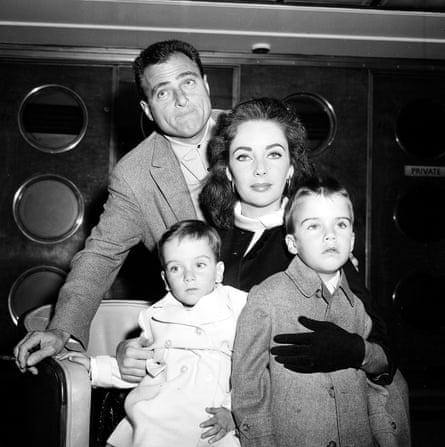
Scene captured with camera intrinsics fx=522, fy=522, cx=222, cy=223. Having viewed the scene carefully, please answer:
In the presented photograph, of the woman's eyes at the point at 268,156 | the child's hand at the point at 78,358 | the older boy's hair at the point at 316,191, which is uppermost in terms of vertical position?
the woman's eyes at the point at 268,156

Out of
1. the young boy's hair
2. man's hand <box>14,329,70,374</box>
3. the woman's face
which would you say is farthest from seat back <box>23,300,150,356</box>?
the woman's face

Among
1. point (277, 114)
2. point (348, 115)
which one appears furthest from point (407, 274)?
point (277, 114)

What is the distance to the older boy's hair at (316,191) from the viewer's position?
60.7 inches

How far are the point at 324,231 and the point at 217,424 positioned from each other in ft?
2.05

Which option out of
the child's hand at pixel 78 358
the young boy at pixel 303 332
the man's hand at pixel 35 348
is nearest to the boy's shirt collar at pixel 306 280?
the young boy at pixel 303 332

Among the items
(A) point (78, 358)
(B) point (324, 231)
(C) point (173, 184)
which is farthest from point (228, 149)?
(A) point (78, 358)

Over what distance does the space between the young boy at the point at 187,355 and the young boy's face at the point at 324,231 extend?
263 millimetres

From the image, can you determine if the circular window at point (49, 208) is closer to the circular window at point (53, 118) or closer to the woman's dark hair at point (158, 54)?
the circular window at point (53, 118)

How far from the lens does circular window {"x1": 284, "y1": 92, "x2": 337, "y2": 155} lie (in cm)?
427

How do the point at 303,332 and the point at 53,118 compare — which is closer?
the point at 303,332

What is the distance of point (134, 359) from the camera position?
1624 millimetres

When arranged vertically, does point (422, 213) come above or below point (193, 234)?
above

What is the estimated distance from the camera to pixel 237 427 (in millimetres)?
1475

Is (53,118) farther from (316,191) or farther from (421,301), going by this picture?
(421,301)
